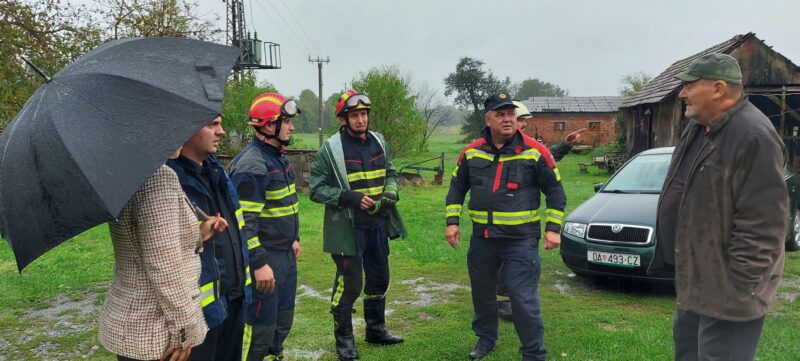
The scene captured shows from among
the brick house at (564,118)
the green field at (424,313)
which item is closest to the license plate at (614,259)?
the green field at (424,313)

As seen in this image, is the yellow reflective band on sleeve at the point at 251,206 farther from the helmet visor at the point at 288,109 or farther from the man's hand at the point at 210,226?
the man's hand at the point at 210,226

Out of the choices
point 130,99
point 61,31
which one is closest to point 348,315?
point 130,99

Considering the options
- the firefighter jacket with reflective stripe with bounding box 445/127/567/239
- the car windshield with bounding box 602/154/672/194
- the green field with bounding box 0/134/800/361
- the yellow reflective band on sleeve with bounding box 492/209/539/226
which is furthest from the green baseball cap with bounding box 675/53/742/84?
the car windshield with bounding box 602/154/672/194

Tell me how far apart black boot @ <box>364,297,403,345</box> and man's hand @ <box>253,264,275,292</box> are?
1425mm

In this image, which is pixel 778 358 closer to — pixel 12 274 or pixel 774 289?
pixel 774 289

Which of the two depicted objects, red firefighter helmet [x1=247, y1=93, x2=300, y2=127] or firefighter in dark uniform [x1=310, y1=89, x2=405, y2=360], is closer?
red firefighter helmet [x1=247, y1=93, x2=300, y2=127]

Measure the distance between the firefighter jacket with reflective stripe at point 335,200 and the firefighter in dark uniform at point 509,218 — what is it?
74 cm

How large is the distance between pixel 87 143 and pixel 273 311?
70.7 inches

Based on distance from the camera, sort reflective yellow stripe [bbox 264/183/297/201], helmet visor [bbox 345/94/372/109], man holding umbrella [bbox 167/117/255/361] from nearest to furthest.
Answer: man holding umbrella [bbox 167/117/255/361]
reflective yellow stripe [bbox 264/183/297/201]
helmet visor [bbox 345/94/372/109]

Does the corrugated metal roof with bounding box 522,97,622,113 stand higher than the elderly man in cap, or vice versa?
the corrugated metal roof with bounding box 522,97,622,113

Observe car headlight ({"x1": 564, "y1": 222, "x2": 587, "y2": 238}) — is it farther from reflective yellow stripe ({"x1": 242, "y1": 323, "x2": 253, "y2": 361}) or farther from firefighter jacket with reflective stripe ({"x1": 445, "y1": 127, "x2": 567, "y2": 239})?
reflective yellow stripe ({"x1": 242, "y1": 323, "x2": 253, "y2": 361})

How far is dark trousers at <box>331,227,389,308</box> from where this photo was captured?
4121mm

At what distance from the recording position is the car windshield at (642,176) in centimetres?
617

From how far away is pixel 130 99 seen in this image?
1806 mm
